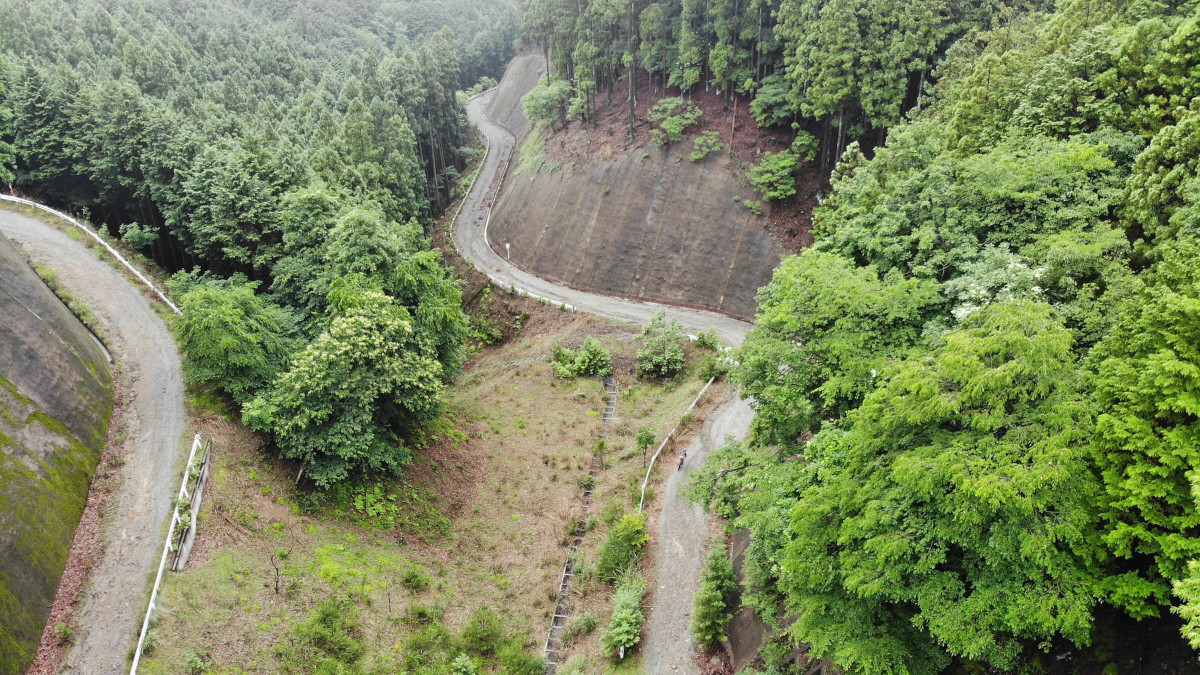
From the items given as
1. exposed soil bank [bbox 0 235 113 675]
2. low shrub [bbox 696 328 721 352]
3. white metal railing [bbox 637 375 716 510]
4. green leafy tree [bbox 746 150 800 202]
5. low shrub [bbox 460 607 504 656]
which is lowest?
low shrub [bbox 696 328 721 352]

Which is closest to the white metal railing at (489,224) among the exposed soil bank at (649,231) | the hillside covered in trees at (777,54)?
the exposed soil bank at (649,231)

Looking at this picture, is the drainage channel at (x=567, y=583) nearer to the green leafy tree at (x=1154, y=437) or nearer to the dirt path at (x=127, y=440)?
the dirt path at (x=127, y=440)

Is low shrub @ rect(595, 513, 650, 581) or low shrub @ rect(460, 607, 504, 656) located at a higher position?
low shrub @ rect(460, 607, 504, 656)

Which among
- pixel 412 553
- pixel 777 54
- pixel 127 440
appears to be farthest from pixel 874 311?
pixel 777 54

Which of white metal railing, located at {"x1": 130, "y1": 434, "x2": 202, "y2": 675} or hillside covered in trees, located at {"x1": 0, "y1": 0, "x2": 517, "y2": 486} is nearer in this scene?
white metal railing, located at {"x1": 130, "y1": 434, "x2": 202, "y2": 675}

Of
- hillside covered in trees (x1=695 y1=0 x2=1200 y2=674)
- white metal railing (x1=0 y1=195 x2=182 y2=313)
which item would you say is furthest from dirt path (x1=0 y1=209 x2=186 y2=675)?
hillside covered in trees (x1=695 y1=0 x2=1200 y2=674)

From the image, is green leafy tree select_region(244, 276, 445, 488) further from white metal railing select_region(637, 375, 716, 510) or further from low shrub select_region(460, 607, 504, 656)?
white metal railing select_region(637, 375, 716, 510)

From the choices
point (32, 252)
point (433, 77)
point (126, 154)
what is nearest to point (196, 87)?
point (433, 77)
